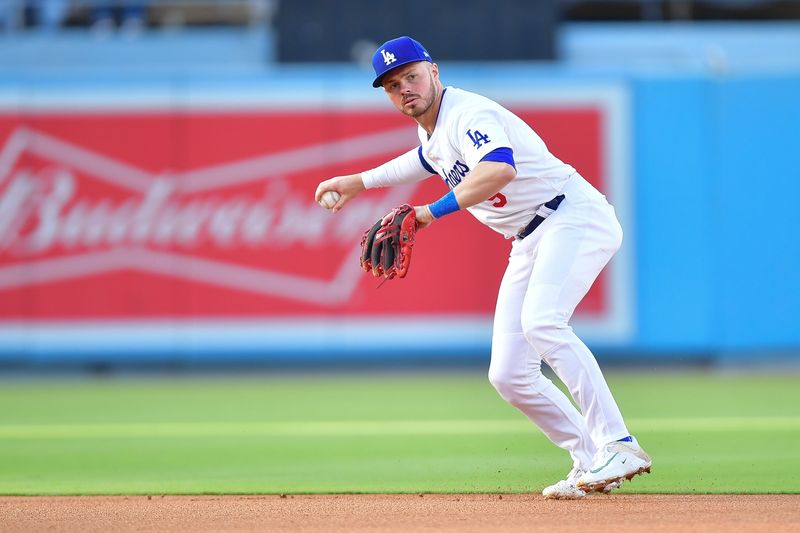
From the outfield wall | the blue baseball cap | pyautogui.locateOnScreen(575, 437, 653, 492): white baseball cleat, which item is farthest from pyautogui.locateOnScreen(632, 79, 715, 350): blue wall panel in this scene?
the blue baseball cap

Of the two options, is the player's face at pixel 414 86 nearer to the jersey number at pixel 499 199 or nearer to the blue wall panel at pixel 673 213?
the jersey number at pixel 499 199

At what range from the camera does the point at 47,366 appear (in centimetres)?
1388

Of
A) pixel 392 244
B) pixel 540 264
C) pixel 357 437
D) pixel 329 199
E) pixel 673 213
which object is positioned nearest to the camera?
pixel 392 244

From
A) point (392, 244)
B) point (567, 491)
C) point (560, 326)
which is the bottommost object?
point (567, 491)

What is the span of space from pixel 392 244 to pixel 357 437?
3175 millimetres

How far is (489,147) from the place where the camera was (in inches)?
201

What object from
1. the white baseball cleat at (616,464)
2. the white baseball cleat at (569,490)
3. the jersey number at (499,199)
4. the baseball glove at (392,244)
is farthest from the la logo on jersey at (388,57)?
the white baseball cleat at (569,490)

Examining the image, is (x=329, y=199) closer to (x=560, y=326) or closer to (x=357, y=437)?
(x=560, y=326)

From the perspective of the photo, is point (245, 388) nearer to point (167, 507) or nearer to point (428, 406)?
point (428, 406)

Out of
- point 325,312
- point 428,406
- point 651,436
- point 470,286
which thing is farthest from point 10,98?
point 651,436

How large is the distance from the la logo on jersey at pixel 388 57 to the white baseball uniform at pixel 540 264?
31 cm

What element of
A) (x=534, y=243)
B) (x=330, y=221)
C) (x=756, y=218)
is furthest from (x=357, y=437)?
(x=756, y=218)

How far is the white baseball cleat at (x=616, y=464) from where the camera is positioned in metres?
5.27

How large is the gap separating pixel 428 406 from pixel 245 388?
261 cm
